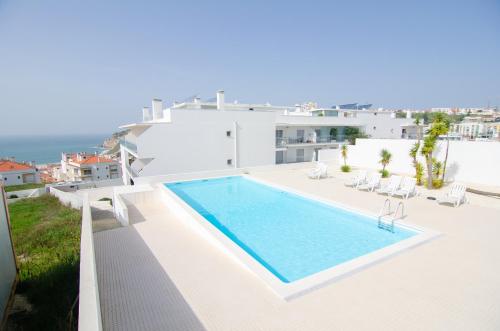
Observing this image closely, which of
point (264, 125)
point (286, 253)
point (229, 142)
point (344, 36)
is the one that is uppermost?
point (344, 36)

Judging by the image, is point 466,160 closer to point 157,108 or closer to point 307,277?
point 307,277

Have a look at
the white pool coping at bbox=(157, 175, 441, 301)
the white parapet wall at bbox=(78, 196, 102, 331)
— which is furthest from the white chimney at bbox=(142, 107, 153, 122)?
the white parapet wall at bbox=(78, 196, 102, 331)

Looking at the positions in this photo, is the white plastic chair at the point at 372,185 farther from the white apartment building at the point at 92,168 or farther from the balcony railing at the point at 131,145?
the white apartment building at the point at 92,168

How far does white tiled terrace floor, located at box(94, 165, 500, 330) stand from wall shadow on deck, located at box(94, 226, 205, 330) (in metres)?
0.02

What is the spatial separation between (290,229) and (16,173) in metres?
60.5

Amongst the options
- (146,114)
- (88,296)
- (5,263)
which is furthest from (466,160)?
(146,114)

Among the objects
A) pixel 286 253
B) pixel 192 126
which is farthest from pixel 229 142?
pixel 286 253

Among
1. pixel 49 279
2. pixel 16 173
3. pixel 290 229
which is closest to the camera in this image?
pixel 49 279

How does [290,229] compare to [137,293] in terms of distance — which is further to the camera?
[290,229]

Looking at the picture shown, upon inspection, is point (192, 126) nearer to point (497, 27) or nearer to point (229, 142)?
point (229, 142)

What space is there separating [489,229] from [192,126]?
17752 millimetres

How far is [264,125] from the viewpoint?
23.3 metres

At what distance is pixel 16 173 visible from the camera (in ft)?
153

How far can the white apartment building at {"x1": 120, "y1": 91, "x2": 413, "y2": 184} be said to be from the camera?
1850 cm
